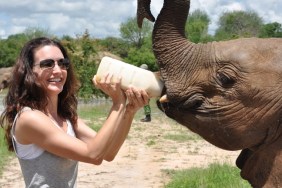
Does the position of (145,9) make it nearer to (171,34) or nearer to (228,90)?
(171,34)

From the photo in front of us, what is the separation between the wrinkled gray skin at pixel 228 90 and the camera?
2.76 meters

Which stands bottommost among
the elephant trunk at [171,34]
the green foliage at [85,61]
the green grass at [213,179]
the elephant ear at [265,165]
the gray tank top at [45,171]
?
the green foliage at [85,61]

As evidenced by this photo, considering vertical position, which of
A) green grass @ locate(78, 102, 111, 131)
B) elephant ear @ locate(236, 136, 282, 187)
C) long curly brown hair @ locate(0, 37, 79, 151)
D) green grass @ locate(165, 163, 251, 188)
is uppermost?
long curly brown hair @ locate(0, 37, 79, 151)

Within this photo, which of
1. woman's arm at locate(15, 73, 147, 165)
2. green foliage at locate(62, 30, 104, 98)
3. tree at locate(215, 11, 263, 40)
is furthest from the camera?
tree at locate(215, 11, 263, 40)

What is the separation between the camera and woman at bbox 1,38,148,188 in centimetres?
312

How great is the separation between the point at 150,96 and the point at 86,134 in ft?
2.66

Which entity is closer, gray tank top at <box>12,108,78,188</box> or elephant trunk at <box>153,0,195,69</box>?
elephant trunk at <box>153,0,195,69</box>

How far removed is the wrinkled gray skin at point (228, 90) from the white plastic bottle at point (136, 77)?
61 mm

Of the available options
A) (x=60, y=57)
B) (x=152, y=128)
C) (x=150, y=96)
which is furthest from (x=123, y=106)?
(x=152, y=128)

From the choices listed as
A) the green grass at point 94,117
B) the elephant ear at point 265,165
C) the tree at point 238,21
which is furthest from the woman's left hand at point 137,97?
the tree at point 238,21

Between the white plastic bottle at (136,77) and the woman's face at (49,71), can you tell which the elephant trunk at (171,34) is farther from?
the woman's face at (49,71)

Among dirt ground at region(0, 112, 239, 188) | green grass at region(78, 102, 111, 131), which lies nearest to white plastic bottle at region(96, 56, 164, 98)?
dirt ground at region(0, 112, 239, 188)

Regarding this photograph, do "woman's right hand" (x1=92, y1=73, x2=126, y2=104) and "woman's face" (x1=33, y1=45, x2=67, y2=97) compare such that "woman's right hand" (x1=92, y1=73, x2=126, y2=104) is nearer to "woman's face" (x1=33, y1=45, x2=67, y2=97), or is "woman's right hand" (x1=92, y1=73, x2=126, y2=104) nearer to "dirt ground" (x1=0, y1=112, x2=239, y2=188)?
"woman's face" (x1=33, y1=45, x2=67, y2=97)

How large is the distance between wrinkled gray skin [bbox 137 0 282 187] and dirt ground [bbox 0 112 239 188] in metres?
6.86
